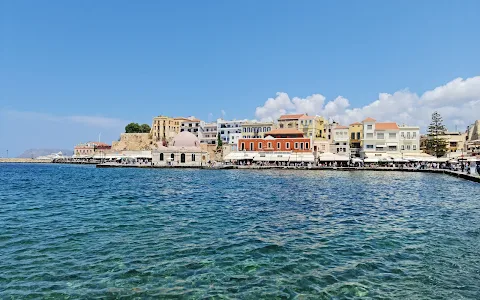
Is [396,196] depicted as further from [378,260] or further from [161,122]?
[161,122]

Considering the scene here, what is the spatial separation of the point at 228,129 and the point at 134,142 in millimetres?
26187

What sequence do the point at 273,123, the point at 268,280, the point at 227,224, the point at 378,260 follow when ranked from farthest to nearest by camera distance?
1. the point at 273,123
2. the point at 227,224
3. the point at 378,260
4. the point at 268,280

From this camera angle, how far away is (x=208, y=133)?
87938 mm

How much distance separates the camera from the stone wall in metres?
90.4

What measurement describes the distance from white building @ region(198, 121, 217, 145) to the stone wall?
13136 mm

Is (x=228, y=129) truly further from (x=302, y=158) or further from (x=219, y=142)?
(x=302, y=158)

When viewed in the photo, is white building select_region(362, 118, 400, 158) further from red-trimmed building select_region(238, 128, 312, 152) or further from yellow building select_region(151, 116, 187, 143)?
yellow building select_region(151, 116, 187, 143)

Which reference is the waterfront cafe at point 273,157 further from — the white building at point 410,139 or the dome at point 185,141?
the white building at point 410,139

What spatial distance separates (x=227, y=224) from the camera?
40.6 ft

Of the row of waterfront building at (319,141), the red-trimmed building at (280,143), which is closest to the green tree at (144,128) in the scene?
the row of waterfront building at (319,141)

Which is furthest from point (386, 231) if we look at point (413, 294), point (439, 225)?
point (413, 294)

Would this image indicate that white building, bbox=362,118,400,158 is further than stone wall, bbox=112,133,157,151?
No

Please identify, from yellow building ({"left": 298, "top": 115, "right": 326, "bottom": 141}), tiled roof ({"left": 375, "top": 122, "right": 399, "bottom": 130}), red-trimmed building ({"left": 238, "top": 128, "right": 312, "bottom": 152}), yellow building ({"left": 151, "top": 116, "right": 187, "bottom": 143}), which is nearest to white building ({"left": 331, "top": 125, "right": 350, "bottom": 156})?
yellow building ({"left": 298, "top": 115, "right": 326, "bottom": 141})

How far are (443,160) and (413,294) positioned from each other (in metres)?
50.7
